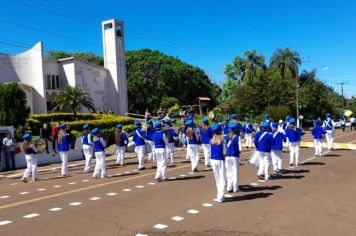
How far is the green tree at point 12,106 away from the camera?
85.0ft

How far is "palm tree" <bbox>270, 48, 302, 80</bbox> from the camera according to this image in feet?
214

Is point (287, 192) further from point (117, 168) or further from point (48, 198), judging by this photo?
point (117, 168)

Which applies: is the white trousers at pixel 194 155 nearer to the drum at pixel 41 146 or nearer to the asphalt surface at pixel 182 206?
the asphalt surface at pixel 182 206

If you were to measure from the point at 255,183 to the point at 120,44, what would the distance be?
39.6 m

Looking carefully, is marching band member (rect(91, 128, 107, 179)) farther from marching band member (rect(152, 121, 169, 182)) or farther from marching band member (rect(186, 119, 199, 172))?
marching band member (rect(186, 119, 199, 172))

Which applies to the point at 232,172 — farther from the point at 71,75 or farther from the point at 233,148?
the point at 71,75

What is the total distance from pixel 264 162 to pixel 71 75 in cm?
3395

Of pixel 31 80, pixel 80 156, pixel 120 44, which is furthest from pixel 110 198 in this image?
pixel 120 44

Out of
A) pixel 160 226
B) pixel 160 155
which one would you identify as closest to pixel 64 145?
pixel 160 155

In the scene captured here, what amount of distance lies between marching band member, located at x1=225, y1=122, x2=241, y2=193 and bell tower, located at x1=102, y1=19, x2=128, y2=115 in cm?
3923

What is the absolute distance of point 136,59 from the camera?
6347 cm

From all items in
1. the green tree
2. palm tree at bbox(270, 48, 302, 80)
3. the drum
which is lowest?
the drum

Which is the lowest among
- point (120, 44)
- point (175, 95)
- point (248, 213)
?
point (248, 213)

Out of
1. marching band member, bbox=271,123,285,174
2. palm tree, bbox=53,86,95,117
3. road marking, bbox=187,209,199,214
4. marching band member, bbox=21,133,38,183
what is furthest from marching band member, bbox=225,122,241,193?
palm tree, bbox=53,86,95,117
